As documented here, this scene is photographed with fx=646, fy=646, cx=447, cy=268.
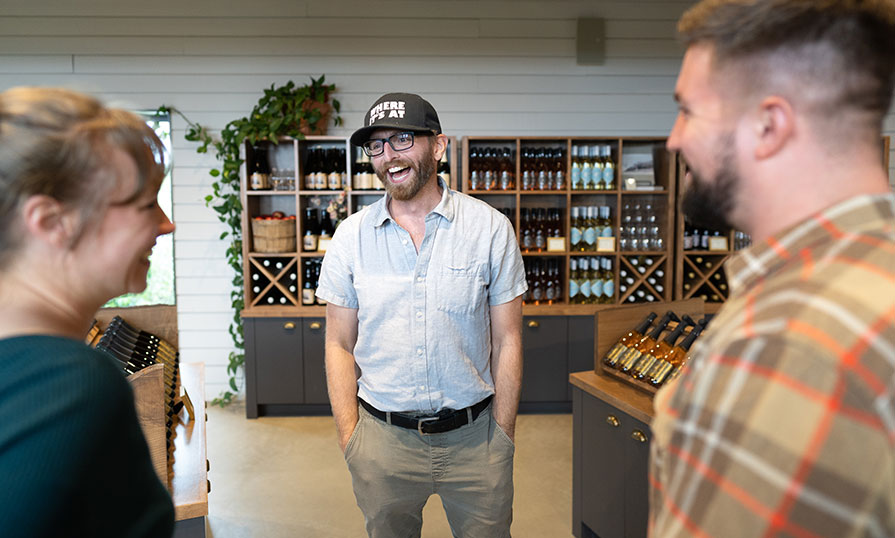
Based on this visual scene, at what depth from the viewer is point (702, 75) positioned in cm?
85

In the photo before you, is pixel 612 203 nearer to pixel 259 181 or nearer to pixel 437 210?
pixel 259 181

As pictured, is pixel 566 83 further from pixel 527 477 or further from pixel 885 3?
pixel 885 3

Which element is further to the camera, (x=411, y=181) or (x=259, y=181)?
(x=259, y=181)

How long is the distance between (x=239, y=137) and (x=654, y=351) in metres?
3.26

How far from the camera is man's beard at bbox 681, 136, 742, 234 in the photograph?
823 millimetres

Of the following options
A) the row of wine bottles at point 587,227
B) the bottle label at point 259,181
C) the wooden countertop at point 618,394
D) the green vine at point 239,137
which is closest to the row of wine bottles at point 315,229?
the bottle label at point 259,181

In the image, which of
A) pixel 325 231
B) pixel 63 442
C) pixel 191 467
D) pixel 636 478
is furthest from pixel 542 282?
pixel 63 442

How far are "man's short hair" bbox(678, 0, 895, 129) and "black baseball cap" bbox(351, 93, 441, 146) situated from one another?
136 centimetres

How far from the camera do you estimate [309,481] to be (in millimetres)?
3783

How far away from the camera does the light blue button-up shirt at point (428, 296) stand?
2.04 meters

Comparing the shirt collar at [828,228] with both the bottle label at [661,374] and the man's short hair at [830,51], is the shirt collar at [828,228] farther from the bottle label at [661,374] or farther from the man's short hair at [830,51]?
the bottle label at [661,374]

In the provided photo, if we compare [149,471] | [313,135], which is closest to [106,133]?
[149,471]

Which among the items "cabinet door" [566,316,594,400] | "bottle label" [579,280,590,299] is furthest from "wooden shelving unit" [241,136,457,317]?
"cabinet door" [566,316,594,400]

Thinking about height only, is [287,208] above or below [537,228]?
above
